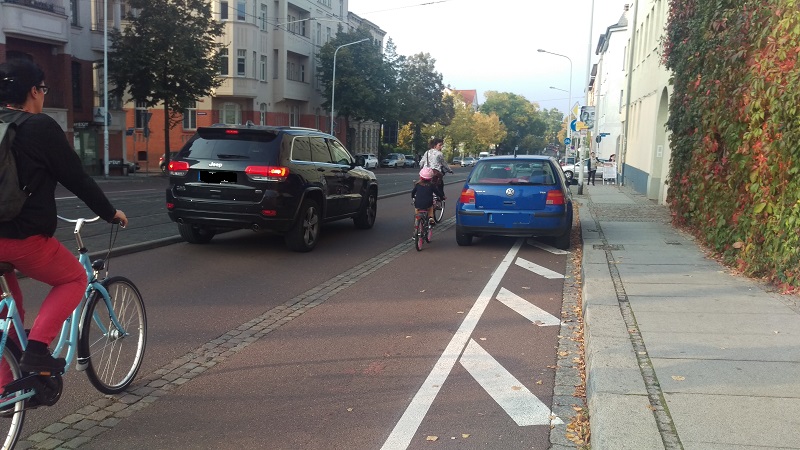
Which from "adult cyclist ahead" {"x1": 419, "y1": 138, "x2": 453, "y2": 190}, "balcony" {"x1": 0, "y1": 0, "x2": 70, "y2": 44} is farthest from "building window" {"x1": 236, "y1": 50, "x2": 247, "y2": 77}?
"adult cyclist ahead" {"x1": 419, "y1": 138, "x2": 453, "y2": 190}

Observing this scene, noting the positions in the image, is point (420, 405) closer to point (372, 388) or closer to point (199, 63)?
point (372, 388)

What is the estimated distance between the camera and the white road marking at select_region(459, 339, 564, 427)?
4438 mm

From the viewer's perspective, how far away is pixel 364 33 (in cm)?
6162

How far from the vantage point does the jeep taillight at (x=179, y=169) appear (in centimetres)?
1012

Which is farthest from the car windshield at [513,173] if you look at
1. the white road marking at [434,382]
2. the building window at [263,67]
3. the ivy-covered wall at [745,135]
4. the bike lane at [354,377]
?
the building window at [263,67]

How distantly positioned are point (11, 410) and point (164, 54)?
32.3 metres

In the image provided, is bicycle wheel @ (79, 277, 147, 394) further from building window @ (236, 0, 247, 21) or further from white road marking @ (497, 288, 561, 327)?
building window @ (236, 0, 247, 21)

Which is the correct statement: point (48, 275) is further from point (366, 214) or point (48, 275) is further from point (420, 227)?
point (366, 214)

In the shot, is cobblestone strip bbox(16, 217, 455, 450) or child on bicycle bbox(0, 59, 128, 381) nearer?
child on bicycle bbox(0, 59, 128, 381)

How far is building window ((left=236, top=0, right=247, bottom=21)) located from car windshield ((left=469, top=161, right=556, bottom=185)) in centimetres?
3792

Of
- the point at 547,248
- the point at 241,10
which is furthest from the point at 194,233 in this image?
the point at 241,10

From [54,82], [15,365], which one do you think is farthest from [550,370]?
[54,82]

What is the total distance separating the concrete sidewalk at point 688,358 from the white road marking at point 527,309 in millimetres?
408

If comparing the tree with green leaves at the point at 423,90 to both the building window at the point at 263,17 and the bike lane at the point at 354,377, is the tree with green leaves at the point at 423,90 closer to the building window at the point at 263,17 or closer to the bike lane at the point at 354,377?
the building window at the point at 263,17
